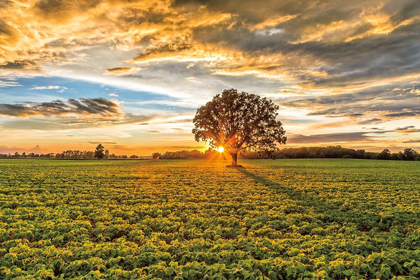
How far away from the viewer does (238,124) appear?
60656 millimetres

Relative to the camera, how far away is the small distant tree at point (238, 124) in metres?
58.0

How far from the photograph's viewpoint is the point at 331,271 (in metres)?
8.67

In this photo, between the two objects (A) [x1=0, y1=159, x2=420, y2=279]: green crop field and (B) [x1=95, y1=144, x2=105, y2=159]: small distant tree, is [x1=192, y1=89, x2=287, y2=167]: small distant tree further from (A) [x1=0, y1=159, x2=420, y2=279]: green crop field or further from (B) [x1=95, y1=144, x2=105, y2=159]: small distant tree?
(B) [x1=95, y1=144, x2=105, y2=159]: small distant tree

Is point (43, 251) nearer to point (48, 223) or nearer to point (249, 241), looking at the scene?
point (48, 223)

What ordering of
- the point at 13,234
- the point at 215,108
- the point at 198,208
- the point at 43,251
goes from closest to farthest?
the point at 43,251, the point at 13,234, the point at 198,208, the point at 215,108

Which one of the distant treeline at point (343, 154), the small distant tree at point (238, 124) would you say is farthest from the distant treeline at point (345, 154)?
the small distant tree at point (238, 124)

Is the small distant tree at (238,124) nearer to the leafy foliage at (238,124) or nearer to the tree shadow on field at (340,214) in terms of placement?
the leafy foliage at (238,124)

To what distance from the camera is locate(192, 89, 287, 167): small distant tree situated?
5797cm

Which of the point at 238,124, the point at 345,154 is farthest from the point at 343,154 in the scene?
the point at 238,124

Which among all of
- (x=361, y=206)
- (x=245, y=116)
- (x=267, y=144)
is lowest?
(x=361, y=206)

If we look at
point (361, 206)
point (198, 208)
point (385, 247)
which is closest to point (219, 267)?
point (385, 247)

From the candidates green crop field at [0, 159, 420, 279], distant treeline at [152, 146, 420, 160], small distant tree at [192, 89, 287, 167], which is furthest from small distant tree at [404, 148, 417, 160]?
green crop field at [0, 159, 420, 279]

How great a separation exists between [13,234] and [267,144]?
166 feet

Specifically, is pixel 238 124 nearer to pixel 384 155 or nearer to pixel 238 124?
pixel 238 124
